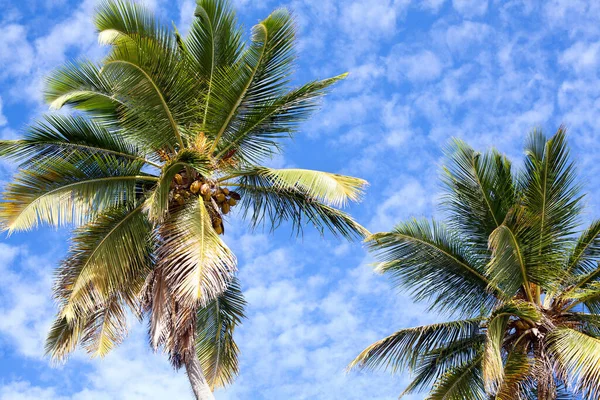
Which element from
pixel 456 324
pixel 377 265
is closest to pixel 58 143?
pixel 377 265

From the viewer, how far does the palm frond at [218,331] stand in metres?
15.5

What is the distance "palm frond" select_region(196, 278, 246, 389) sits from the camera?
51.0ft

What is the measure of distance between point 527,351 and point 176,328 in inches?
249

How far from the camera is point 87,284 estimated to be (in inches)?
516

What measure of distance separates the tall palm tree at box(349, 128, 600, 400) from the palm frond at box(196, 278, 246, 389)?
236 centimetres

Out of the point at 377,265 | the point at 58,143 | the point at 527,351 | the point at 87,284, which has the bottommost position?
the point at 527,351

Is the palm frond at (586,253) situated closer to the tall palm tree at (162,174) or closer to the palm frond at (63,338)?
the tall palm tree at (162,174)

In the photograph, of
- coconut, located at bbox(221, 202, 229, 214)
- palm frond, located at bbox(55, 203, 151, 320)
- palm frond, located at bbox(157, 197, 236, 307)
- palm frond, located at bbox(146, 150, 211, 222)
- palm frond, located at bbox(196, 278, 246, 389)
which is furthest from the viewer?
palm frond, located at bbox(196, 278, 246, 389)

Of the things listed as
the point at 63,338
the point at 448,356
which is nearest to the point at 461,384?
the point at 448,356

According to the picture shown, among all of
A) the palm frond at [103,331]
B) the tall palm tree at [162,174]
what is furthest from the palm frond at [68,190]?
the palm frond at [103,331]

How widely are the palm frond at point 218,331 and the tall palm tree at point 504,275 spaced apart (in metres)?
2.36

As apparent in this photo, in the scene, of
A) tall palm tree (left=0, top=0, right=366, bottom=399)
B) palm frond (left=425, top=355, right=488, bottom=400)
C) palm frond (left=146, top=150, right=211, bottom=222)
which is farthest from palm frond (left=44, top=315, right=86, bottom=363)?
palm frond (left=425, top=355, right=488, bottom=400)

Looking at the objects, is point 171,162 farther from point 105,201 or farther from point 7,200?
point 7,200

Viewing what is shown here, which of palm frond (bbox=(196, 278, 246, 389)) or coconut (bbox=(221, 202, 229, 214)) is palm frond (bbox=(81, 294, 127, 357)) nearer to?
palm frond (bbox=(196, 278, 246, 389))
